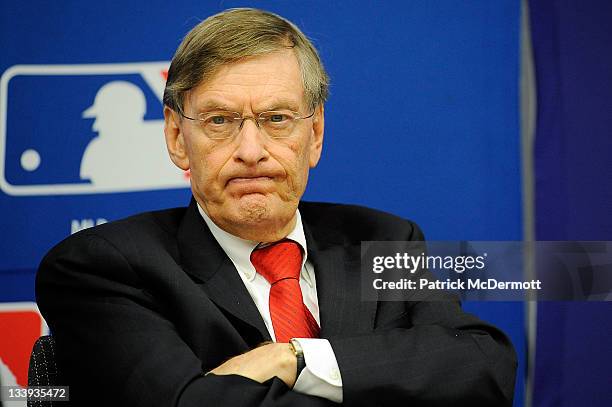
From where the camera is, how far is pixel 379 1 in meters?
3.00

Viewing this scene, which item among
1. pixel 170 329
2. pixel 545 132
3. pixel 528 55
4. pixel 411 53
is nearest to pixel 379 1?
pixel 411 53

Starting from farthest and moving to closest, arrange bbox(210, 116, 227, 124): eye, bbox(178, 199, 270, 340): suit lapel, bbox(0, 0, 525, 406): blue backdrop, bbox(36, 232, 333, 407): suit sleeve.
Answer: bbox(0, 0, 525, 406): blue backdrop, bbox(210, 116, 227, 124): eye, bbox(178, 199, 270, 340): suit lapel, bbox(36, 232, 333, 407): suit sleeve

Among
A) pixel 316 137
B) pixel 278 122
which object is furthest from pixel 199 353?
pixel 316 137

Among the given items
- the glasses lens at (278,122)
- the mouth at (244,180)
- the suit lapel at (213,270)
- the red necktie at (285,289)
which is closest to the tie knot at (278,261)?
the red necktie at (285,289)

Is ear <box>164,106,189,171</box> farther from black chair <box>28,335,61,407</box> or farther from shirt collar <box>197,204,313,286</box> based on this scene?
black chair <box>28,335,61,407</box>

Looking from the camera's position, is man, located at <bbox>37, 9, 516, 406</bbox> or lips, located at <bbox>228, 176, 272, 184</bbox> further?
lips, located at <bbox>228, 176, 272, 184</bbox>

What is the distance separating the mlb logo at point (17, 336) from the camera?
2.80 meters

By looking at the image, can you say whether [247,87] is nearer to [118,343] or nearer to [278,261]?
[278,261]

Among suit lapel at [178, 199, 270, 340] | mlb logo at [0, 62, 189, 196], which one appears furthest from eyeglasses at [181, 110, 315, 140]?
mlb logo at [0, 62, 189, 196]

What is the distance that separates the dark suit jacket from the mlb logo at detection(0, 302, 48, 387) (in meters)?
0.81

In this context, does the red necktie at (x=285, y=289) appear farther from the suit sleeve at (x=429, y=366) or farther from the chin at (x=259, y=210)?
the suit sleeve at (x=429, y=366)

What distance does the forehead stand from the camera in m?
2.16

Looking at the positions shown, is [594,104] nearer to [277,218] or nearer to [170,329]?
[277,218]

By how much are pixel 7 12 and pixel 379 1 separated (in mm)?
1359
